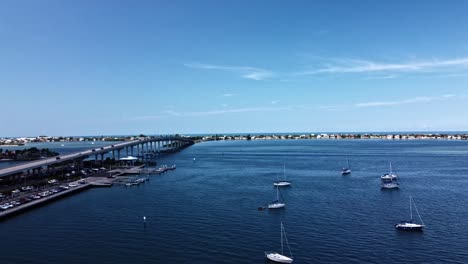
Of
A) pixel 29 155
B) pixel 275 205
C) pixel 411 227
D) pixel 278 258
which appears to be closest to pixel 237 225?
pixel 275 205

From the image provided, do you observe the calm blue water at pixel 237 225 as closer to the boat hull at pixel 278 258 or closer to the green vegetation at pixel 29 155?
the boat hull at pixel 278 258

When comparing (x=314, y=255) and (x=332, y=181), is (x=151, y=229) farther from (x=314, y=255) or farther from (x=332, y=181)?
(x=332, y=181)

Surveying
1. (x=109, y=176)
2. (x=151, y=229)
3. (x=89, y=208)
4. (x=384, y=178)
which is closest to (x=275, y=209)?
(x=151, y=229)

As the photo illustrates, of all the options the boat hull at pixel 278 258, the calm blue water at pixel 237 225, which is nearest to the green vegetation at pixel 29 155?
the calm blue water at pixel 237 225

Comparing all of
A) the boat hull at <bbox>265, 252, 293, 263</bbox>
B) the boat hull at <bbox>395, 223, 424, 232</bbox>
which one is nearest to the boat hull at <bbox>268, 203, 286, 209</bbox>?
the boat hull at <bbox>395, 223, 424, 232</bbox>

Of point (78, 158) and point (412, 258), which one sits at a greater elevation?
point (78, 158)

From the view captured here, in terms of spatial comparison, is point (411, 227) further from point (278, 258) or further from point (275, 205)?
point (275, 205)

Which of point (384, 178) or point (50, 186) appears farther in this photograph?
point (384, 178)

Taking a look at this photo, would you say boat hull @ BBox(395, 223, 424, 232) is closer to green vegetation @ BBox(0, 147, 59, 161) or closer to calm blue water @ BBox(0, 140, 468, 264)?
calm blue water @ BBox(0, 140, 468, 264)
